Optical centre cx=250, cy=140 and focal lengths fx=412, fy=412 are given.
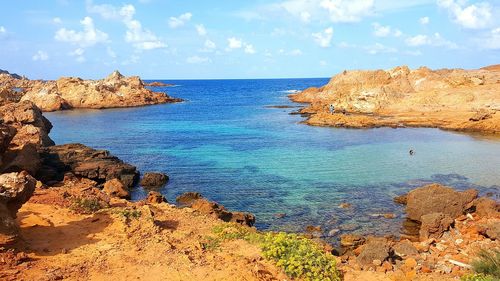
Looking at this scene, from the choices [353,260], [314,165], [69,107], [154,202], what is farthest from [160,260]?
[69,107]

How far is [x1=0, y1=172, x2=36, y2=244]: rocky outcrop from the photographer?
11.7 m

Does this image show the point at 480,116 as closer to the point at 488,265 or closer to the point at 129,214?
the point at 488,265

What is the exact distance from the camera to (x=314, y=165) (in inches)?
1345

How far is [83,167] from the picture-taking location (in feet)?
98.0

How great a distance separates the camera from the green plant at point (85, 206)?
16.2 metres

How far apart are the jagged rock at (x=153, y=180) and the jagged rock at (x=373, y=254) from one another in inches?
653

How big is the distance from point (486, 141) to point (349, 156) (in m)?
17.9

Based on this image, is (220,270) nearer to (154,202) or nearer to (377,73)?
(154,202)

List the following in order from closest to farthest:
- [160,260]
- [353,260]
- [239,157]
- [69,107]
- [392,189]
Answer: [160,260] → [353,260] → [392,189] → [239,157] → [69,107]

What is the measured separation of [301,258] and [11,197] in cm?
878

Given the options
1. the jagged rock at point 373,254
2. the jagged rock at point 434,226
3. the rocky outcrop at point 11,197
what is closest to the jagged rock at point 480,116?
the jagged rock at point 434,226

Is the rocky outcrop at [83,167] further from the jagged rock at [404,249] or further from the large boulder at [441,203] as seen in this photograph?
the jagged rock at [404,249]

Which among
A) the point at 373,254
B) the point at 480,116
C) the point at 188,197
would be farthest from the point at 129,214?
the point at 480,116

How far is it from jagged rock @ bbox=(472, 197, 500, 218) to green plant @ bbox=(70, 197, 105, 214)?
1860 centimetres
